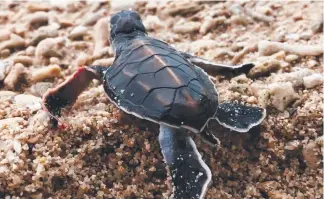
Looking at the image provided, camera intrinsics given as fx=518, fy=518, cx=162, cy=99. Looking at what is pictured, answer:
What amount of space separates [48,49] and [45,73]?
18 centimetres

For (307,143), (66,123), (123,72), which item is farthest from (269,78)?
(66,123)

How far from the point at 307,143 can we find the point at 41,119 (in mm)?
904

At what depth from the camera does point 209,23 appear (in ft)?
7.76

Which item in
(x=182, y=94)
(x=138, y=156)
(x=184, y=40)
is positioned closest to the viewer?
(x=182, y=94)

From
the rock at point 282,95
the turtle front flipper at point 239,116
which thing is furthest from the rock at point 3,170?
the rock at point 282,95

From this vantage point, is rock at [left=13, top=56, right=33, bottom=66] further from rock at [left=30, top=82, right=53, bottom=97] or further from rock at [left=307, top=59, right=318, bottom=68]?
rock at [left=307, top=59, right=318, bottom=68]

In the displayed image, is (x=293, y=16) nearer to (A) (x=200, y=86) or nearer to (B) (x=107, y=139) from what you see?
(A) (x=200, y=86)

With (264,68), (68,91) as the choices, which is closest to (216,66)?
(264,68)

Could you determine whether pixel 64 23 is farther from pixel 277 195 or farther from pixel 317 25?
pixel 277 195

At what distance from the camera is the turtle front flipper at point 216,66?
1924 millimetres

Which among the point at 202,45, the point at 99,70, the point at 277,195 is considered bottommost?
the point at 277,195

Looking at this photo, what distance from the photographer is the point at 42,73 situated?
6.78 ft

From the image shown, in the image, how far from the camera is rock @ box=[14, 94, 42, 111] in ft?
5.91

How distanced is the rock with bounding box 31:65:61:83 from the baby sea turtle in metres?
0.28
